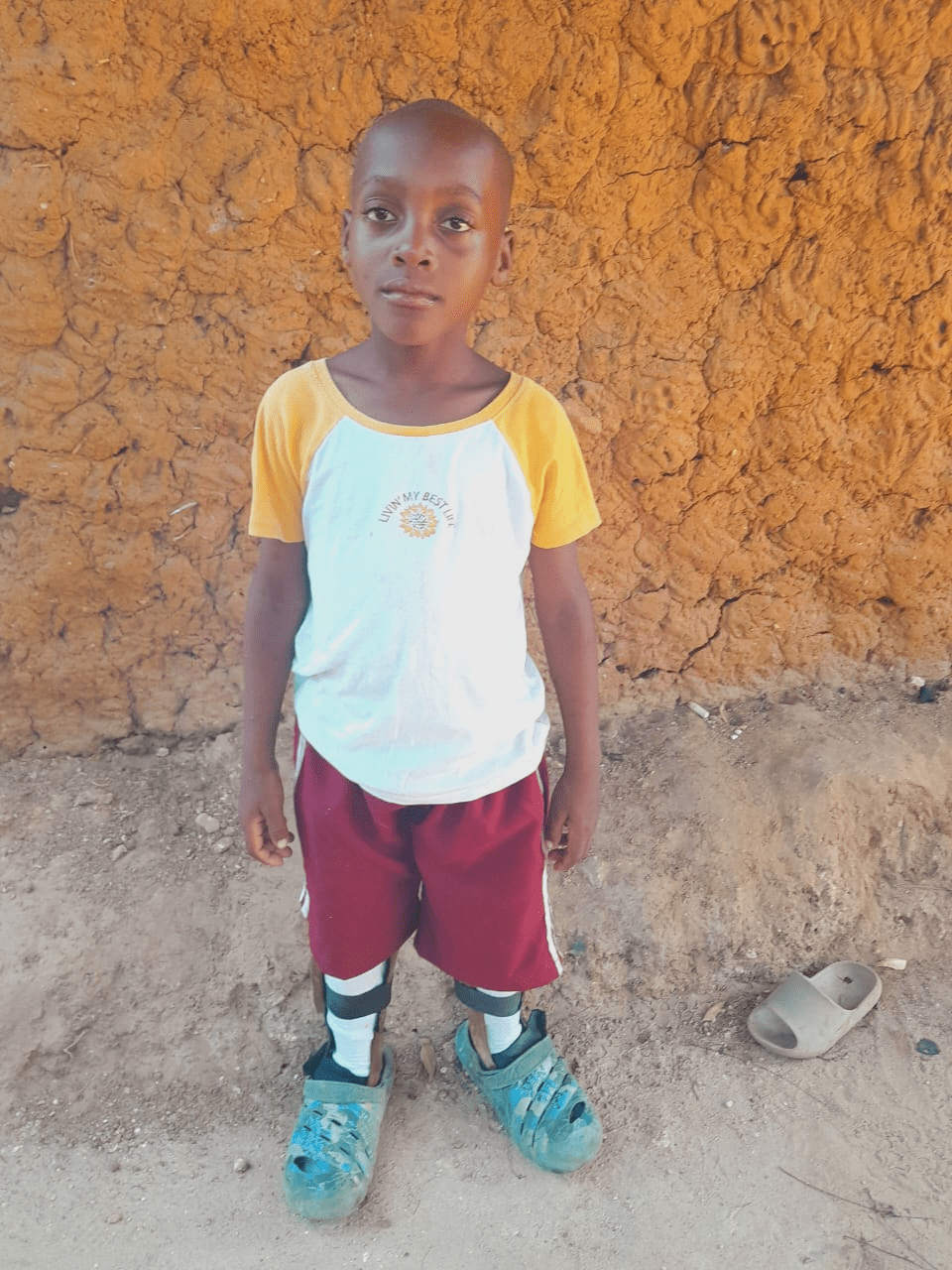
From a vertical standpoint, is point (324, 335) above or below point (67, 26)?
below

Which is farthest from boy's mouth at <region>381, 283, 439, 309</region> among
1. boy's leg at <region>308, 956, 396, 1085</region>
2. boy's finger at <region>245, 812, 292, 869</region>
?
boy's leg at <region>308, 956, 396, 1085</region>

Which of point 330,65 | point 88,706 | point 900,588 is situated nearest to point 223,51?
point 330,65

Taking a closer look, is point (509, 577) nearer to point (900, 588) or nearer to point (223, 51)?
point (223, 51)

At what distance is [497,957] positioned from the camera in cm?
171

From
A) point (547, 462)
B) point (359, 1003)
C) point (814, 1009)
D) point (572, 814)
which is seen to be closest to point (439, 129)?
point (547, 462)

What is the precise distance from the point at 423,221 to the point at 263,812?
37.5 inches

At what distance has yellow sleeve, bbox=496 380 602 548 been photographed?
4.80 feet

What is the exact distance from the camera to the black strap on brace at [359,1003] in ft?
5.96

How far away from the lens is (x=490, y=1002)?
186cm

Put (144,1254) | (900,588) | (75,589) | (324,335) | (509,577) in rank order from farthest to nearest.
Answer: (900,588) → (75,589) → (324,335) → (144,1254) → (509,577)

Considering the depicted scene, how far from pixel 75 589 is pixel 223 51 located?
3.74 feet

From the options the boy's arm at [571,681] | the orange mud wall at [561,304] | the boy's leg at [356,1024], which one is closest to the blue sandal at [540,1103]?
the boy's leg at [356,1024]

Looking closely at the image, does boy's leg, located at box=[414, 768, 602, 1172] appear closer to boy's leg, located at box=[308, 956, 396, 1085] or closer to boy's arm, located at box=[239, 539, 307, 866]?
boy's leg, located at box=[308, 956, 396, 1085]

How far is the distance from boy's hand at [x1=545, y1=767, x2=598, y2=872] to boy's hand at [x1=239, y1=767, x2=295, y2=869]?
455 mm
